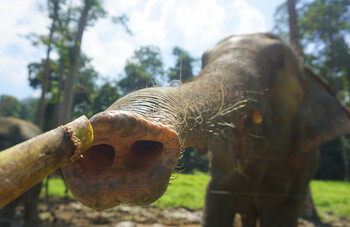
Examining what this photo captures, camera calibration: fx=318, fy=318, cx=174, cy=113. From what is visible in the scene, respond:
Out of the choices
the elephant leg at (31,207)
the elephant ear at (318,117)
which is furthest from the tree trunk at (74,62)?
the elephant ear at (318,117)

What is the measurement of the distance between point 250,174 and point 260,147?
0.81 metres

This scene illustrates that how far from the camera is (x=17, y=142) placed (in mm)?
6355

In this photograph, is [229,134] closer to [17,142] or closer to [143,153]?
[143,153]

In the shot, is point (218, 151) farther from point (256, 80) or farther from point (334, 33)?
point (334, 33)

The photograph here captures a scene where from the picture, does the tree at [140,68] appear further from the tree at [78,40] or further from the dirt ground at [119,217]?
the dirt ground at [119,217]

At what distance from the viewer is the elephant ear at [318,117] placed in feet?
12.5

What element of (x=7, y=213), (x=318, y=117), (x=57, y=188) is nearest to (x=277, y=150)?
(x=318, y=117)

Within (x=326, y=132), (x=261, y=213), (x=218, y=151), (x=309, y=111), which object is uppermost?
(x=309, y=111)

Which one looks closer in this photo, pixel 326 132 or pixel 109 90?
pixel 109 90

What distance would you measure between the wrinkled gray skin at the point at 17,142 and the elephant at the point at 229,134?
3867 millimetres

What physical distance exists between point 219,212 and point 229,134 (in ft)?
5.12

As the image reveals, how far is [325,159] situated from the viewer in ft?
68.3

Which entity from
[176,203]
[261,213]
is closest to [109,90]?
[261,213]

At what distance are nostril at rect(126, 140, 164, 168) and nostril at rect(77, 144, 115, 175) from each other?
82 millimetres
